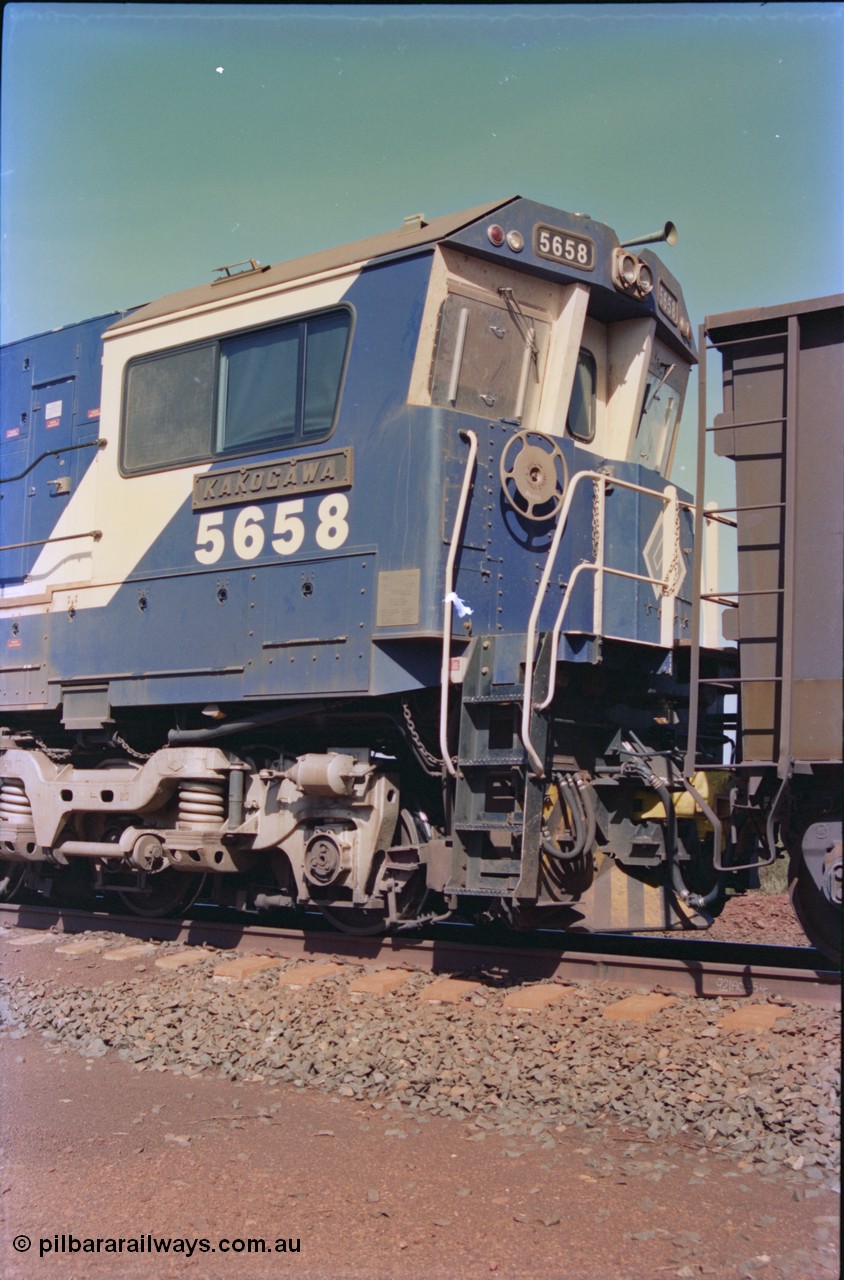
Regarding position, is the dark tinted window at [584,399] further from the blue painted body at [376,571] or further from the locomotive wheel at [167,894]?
the locomotive wheel at [167,894]

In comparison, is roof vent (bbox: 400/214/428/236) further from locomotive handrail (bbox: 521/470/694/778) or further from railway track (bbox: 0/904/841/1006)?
railway track (bbox: 0/904/841/1006)

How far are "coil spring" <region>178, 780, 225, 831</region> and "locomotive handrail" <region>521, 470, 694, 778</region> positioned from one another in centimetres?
267

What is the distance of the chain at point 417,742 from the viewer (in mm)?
7512

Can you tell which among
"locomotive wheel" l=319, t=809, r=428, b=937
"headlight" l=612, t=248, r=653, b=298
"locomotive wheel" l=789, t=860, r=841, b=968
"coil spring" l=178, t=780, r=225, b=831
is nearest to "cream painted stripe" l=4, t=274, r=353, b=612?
"coil spring" l=178, t=780, r=225, b=831

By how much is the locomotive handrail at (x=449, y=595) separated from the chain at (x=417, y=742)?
0.79 feet

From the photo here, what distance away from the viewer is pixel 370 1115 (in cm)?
513

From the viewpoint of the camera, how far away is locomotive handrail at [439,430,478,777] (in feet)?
22.7

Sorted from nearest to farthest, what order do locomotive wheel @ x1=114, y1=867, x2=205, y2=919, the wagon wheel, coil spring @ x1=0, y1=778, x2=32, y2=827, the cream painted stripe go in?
the wagon wheel → the cream painted stripe → locomotive wheel @ x1=114, y1=867, x2=205, y2=919 → coil spring @ x1=0, y1=778, x2=32, y2=827

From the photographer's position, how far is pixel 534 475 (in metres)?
7.59

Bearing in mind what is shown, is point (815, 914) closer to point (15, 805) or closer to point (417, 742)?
Result: point (417, 742)

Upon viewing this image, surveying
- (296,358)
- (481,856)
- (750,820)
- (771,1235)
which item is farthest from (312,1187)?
(296,358)

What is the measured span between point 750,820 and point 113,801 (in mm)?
4617

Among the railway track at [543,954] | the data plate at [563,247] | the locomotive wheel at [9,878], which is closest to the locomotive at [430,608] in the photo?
the data plate at [563,247]

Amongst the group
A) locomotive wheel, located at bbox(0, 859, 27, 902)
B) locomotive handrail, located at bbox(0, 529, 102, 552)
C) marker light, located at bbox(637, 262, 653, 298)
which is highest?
marker light, located at bbox(637, 262, 653, 298)
